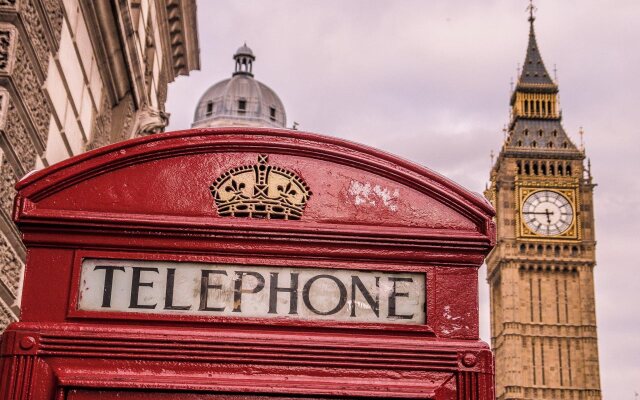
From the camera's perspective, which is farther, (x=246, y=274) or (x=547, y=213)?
(x=547, y=213)

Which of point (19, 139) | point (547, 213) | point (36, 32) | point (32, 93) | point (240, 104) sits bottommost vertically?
point (19, 139)

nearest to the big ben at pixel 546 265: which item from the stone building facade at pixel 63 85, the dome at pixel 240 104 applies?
the dome at pixel 240 104

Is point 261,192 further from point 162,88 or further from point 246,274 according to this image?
point 162,88

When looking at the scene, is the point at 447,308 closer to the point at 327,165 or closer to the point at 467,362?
the point at 467,362

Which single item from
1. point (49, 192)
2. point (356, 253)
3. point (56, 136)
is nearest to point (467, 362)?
point (356, 253)

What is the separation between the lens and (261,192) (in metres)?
2.46

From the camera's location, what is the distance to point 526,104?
217 ft

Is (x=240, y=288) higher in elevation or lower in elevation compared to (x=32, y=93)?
lower

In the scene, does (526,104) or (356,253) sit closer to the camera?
(356,253)

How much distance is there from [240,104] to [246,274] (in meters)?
51.8

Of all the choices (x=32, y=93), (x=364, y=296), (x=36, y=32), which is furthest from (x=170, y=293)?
(x=36, y=32)

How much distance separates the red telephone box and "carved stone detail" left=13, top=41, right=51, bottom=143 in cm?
235

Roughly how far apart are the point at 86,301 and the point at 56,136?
3.59m

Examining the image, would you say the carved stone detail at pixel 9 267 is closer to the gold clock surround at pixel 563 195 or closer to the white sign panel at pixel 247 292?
the white sign panel at pixel 247 292
